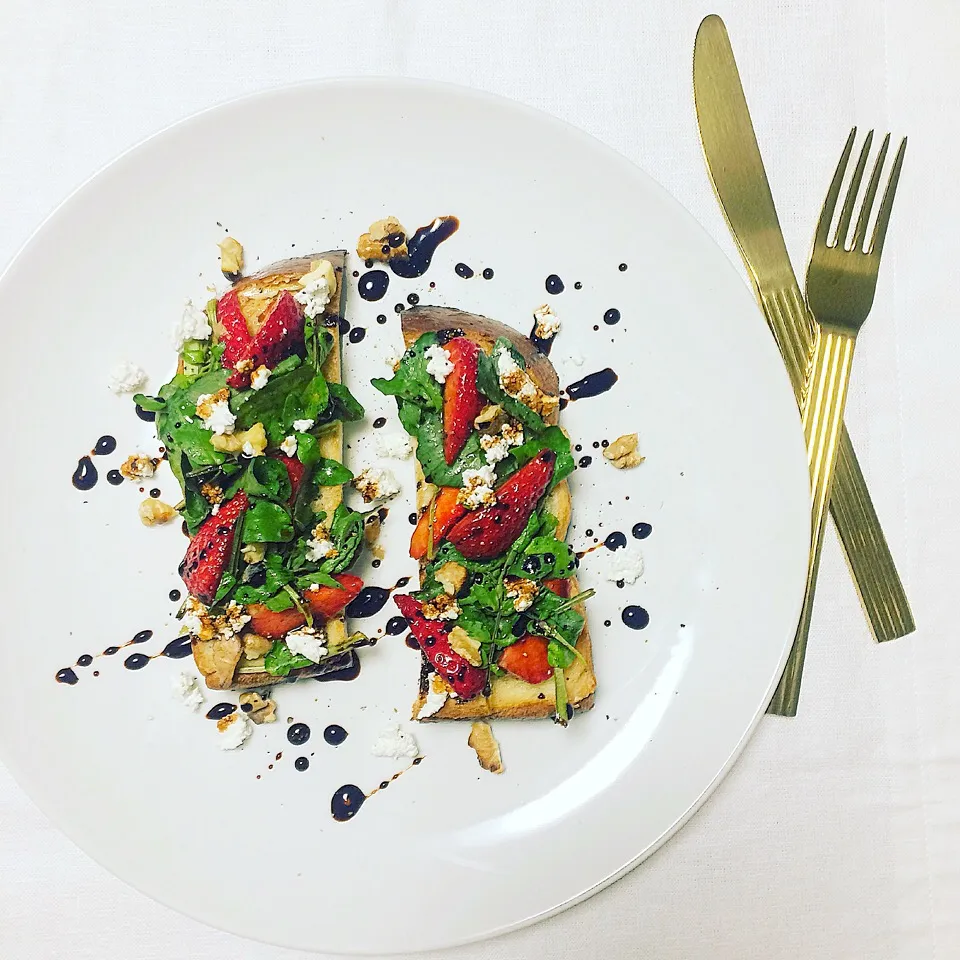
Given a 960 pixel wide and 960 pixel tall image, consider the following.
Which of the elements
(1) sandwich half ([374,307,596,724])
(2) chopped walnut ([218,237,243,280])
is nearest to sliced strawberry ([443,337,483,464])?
(1) sandwich half ([374,307,596,724])

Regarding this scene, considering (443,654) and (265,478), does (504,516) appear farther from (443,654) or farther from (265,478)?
(265,478)

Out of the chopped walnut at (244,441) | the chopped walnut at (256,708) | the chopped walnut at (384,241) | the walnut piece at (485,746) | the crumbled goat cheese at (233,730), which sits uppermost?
the chopped walnut at (384,241)

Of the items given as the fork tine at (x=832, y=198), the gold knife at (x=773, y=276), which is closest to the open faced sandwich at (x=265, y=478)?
the gold knife at (x=773, y=276)

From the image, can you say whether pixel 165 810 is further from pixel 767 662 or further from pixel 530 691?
pixel 767 662

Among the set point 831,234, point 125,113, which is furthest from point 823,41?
point 125,113

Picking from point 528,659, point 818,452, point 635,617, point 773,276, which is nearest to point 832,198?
point 773,276

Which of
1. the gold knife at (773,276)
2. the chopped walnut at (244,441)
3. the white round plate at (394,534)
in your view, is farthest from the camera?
the gold knife at (773,276)

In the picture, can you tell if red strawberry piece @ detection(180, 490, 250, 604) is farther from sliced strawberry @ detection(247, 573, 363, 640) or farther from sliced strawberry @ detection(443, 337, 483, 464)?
sliced strawberry @ detection(443, 337, 483, 464)

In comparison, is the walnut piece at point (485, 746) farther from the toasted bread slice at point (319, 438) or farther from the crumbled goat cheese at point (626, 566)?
the crumbled goat cheese at point (626, 566)
